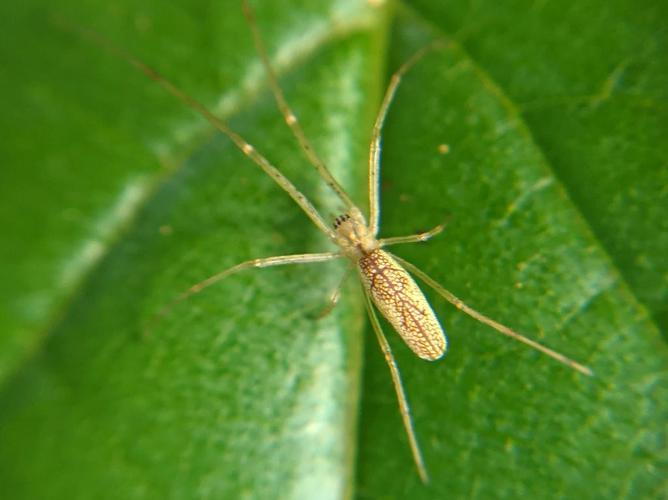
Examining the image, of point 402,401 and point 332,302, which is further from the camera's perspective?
point 332,302

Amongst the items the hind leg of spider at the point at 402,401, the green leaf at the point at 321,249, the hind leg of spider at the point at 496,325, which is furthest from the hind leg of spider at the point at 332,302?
the hind leg of spider at the point at 496,325

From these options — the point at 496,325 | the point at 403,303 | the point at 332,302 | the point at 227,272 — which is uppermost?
the point at 227,272

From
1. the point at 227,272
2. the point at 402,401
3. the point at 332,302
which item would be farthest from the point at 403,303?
the point at 227,272

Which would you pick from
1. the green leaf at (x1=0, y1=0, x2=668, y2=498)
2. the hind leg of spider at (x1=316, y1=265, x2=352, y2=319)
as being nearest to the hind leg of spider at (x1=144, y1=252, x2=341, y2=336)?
the green leaf at (x1=0, y1=0, x2=668, y2=498)

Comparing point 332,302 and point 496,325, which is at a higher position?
point 332,302

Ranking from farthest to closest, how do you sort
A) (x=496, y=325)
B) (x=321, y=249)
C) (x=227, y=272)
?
(x=321, y=249) < (x=227, y=272) < (x=496, y=325)

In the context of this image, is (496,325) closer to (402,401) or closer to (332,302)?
(402,401)

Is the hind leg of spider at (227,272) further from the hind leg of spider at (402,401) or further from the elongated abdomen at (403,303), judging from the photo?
the hind leg of spider at (402,401)
